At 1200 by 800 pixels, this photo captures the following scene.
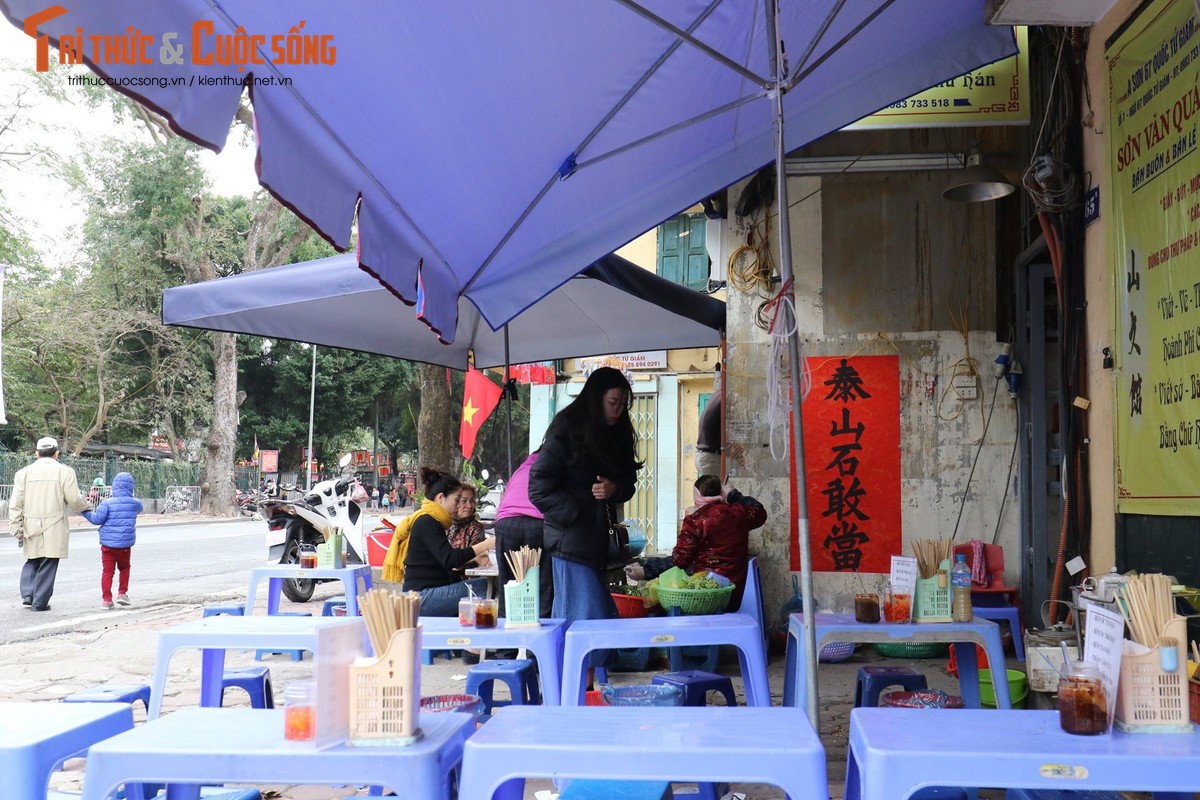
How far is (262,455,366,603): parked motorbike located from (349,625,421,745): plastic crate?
27.5 ft

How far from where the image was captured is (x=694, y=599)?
589 cm

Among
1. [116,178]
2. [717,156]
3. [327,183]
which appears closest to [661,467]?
[717,156]

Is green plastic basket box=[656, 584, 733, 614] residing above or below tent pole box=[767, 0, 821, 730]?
below

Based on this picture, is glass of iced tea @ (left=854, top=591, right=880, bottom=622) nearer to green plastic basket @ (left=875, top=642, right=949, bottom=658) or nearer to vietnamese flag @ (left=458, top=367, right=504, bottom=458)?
green plastic basket @ (left=875, top=642, right=949, bottom=658)

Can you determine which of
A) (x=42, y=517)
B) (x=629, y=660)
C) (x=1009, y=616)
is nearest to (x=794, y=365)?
(x=1009, y=616)

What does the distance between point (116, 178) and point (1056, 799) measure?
24069 mm

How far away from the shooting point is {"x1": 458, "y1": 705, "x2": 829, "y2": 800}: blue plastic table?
188 cm

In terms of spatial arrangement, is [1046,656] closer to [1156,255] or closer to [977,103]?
[1156,255]

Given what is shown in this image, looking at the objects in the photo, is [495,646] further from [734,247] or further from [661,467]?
[661,467]

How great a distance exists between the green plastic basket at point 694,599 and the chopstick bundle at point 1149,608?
380 cm

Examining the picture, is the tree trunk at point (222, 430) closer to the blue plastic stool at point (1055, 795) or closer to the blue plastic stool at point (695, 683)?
the blue plastic stool at point (695, 683)

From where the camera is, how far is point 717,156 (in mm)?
4418

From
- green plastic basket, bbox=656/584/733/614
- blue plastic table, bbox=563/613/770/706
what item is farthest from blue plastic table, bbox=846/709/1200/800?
green plastic basket, bbox=656/584/733/614

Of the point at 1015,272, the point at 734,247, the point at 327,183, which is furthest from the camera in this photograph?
the point at 734,247
